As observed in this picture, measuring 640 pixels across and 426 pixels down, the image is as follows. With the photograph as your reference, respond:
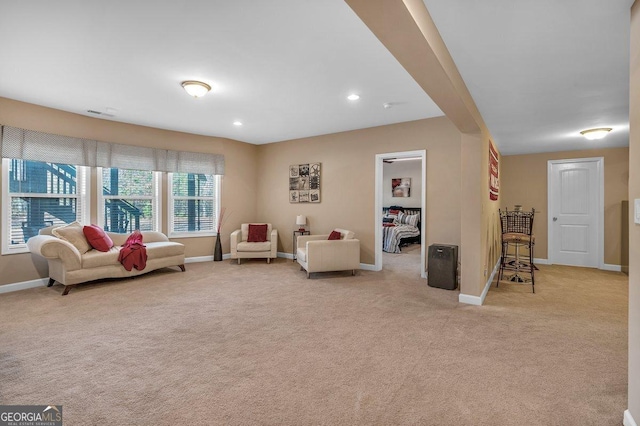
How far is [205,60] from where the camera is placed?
119 inches

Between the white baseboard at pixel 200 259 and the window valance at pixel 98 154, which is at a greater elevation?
the window valance at pixel 98 154

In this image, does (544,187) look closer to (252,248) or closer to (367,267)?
(367,267)

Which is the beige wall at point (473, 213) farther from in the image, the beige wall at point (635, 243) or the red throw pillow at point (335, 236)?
the red throw pillow at point (335, 236)

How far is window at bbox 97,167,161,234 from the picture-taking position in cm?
520

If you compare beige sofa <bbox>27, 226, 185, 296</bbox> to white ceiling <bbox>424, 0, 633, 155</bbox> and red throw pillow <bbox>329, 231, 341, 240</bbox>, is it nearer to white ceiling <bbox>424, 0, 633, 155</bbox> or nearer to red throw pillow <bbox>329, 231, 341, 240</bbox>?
red throw pillow <bbox>329, 231, 341, 240</bbox>

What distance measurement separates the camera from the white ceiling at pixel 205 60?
7.52ft

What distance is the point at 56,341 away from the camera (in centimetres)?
263

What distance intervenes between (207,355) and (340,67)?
2890 mm

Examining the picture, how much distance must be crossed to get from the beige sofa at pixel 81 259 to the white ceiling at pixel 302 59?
1.94 metres

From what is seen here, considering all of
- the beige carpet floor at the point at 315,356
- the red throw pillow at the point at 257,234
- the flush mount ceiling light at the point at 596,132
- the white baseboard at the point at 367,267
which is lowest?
the beige carpet floor at the point at 315,356

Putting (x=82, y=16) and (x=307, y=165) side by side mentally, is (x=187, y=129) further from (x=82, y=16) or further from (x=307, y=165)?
(x=82, y=16)

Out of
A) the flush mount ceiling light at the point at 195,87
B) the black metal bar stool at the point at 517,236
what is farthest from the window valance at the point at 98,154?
the black metal bar stool at the point at 517,236

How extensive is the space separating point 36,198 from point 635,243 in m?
6.52

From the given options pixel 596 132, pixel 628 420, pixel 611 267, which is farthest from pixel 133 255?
pixel 611 267
